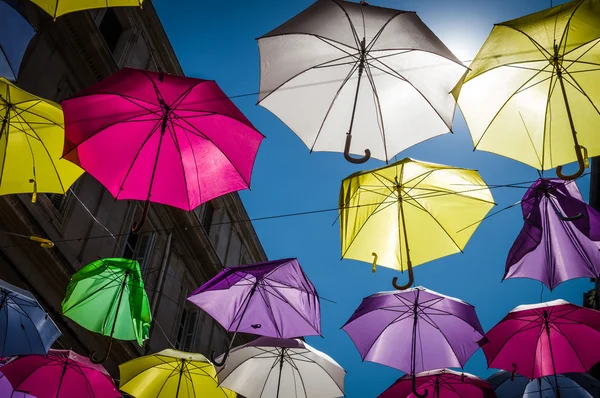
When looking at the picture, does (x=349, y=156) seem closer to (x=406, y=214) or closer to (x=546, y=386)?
(x=406, y=214)

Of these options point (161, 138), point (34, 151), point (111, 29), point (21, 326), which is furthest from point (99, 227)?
point (161, 138)

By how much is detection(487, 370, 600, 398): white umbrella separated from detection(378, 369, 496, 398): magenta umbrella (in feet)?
2.11

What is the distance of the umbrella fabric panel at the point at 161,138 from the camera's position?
709 centimetres

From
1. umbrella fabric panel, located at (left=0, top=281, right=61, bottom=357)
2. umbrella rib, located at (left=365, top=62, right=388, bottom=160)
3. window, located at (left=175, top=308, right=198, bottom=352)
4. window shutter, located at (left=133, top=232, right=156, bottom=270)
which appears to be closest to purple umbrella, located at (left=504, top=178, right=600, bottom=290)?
umbrella rib, located at (left=365, top=62, right=388, bottom=160)

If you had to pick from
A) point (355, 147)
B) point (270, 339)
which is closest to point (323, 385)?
point (270, 339)

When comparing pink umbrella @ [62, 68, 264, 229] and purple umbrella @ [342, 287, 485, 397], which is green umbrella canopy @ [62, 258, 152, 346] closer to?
pink umbrella @ [62, 68, 264, 229]

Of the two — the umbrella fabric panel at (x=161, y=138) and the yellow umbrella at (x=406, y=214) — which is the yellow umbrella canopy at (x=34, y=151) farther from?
the yellow umbrella at (x=406, y=214)

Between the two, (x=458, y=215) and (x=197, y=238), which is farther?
(x=197, y=238)

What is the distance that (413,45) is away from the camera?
6.95 metres

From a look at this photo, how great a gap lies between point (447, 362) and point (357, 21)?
6071mm

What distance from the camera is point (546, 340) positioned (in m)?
9.84

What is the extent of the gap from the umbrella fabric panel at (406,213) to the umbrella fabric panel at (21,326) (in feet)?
15.6

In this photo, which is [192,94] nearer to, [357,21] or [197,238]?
[357,21]

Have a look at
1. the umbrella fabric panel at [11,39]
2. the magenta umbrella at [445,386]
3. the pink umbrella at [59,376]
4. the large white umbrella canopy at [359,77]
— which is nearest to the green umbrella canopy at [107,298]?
the pink umbrella at [59,376]
